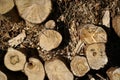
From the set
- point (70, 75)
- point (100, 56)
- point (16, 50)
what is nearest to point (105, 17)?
point (100, 56)

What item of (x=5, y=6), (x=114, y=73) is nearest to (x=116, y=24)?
(x=114, y=73)

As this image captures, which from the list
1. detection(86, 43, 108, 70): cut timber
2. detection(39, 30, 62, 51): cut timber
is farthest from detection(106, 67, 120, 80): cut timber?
detection(39, 30, 62, 51): cut timber

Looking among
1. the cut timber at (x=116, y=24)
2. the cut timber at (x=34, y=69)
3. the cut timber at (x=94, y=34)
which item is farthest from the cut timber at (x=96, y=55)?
the cut timber at (x=34, y=69)

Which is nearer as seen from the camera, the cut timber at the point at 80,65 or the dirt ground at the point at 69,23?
the cut timber at the point at 80,65

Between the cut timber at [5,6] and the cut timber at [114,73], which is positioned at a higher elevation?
the cut timber at [5,6]

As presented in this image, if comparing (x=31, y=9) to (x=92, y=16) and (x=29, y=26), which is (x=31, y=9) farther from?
(x=92, y=16)

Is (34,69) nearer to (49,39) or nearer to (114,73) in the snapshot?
(49,39)

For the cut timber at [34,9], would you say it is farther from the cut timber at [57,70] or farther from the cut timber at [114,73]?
the cut timber at [114,73]

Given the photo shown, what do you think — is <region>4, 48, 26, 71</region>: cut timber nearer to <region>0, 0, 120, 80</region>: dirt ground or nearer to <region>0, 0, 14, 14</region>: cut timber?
<region>0, 0, 120, 80</region>: dirt ground
